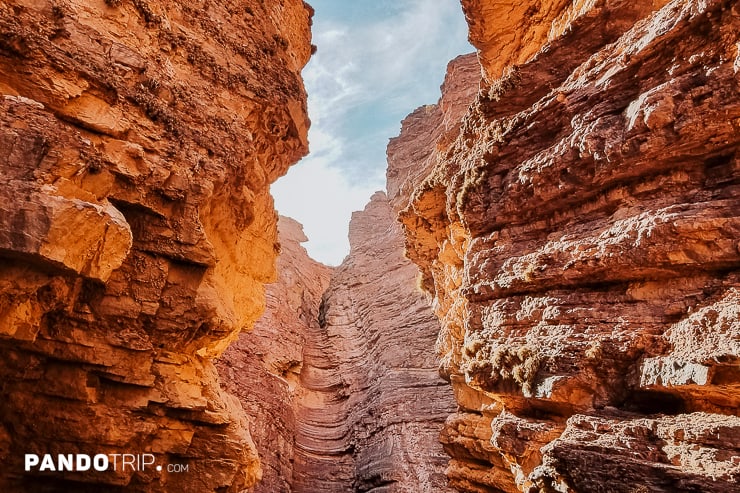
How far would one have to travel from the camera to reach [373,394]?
71.3 feet

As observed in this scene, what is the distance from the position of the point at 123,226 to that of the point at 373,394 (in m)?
17.8

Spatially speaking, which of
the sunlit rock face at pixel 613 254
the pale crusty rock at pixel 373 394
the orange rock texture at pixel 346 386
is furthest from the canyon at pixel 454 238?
the orange rock texture at pixel 346 386

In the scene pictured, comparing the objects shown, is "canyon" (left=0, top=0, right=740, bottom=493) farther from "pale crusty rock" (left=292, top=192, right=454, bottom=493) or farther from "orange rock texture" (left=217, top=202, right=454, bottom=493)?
"orange rock texture" (left=217, top=202, right=454, bottom=493)

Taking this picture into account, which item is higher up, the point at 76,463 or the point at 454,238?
the point at 454,238

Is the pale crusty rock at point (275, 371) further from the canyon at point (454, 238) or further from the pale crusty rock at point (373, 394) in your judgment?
the canyon at point (454, 238)

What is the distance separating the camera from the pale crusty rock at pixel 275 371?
17.4 meters

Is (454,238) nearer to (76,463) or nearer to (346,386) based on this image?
(76,463)


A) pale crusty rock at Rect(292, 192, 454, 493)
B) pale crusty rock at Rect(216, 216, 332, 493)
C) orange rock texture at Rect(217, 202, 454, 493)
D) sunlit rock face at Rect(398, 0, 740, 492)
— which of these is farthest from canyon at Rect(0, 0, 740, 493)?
pale crusty rock at Rect(216, 216, 332, 493)

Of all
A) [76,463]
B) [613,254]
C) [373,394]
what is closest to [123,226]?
[76,463]

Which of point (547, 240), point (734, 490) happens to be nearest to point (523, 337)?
point (547, 240)

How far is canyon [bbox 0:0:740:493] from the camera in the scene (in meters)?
5.56

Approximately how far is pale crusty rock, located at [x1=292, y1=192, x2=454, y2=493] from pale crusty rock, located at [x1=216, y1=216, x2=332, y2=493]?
3.17 feet

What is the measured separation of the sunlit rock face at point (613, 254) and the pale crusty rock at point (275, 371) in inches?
417

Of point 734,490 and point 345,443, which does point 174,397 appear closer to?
point 734,490
